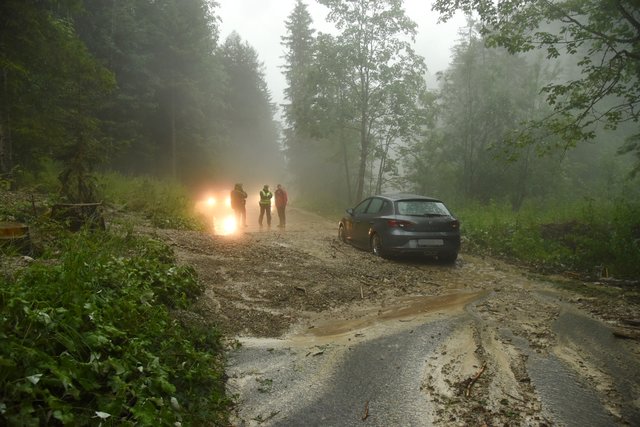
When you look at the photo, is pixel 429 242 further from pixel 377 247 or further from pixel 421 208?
pixel 377 247

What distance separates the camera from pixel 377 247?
1015 cm

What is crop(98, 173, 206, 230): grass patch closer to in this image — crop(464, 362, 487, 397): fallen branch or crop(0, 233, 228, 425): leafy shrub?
crop(0, 233, 228, 425): leafy shrub

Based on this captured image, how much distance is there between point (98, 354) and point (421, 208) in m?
8.09

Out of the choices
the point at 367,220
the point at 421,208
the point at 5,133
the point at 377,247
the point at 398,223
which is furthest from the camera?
the point at 5,133

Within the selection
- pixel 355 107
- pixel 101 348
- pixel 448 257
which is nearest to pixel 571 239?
pixel 448 257

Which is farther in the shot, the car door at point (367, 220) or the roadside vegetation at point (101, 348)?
the car door at point (367, 220)

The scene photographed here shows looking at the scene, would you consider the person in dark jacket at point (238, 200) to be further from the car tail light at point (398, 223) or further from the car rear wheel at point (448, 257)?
the car rear wheel at point (448, 257)

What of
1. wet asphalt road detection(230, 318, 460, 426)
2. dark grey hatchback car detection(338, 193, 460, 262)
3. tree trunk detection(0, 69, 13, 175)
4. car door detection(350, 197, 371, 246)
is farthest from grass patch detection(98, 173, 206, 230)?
wet asphalt road detection(230, 318, 460, 426)

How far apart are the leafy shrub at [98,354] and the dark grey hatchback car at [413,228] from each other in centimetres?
587

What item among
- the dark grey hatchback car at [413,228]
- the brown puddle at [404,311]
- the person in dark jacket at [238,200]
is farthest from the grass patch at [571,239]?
the person in dark jacket at [238,200]

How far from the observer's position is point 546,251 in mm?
10180

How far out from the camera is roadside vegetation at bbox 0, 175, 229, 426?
248 cm

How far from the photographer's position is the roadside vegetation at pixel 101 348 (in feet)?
8.13

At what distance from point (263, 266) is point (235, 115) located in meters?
42.1
